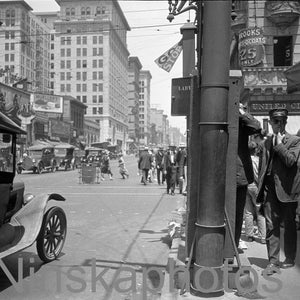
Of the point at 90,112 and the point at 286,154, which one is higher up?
the point at 90,112

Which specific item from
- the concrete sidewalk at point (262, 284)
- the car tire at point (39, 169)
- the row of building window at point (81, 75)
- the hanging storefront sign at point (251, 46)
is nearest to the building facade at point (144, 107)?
the row of building window at point (81, 75)

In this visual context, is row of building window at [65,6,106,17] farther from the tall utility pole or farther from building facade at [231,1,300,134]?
the tall utility pole

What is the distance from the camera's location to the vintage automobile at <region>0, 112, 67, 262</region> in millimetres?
5445

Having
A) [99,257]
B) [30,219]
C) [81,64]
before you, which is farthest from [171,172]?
[81,64]

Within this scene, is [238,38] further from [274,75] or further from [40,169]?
[40,169]

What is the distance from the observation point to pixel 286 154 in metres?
5.06

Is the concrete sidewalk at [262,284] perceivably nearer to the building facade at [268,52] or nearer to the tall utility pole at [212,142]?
the tall utility pole at [212,142]

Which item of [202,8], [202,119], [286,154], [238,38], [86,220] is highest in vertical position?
[238,38]

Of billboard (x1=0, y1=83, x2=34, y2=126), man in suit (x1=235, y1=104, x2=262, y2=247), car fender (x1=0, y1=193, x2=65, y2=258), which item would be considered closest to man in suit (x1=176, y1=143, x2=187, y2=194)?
car fender (x1=0, y1=193, x2=65, y2=258)

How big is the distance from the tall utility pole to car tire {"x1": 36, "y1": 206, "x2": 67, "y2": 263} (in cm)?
260

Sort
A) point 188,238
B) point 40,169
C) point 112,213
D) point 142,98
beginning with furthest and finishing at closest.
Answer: point 142,98, point 40,169, point 112,213, point 188,238

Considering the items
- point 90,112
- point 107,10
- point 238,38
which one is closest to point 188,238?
point 238,38

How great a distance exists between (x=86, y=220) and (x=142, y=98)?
157 meters

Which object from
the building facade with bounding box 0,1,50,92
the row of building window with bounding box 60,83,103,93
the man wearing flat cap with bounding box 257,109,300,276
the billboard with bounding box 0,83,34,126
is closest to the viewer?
the man wearing flat cap with bounding box 257,109,300,276
